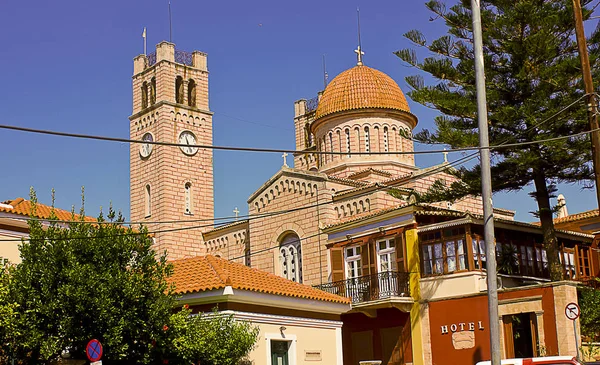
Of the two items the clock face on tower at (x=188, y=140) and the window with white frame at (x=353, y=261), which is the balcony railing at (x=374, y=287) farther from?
the clock face on tower at (x=188, y=140)

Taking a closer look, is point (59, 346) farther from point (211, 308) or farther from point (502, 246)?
point (502, 246)

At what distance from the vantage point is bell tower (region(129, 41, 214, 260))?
4578 cm

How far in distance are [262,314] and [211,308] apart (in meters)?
1.30

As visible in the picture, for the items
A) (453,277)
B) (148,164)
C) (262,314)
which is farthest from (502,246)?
(148,164)

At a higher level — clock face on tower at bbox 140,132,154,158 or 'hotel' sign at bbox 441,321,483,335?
clock face on tower at bbox 140,132,154,158

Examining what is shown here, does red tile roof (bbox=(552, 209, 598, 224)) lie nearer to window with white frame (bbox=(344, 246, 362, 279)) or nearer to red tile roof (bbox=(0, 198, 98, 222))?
window with white frame (bbox=(344, 246, 362, 279))

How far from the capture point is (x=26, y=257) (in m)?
16.2

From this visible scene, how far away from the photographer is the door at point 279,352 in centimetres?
1962

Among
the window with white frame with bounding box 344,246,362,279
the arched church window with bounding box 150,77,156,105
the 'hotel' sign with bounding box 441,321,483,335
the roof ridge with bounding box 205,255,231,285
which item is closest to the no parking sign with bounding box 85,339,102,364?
the roof ridge with bounding box 205,255,231,285

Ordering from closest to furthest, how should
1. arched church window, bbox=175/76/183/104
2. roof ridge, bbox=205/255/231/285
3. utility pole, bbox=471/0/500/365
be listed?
utility pole, bbox=471/0/500/365 → roof ridge, bbox=205/255/231/285 → arched church window, bbox=175/76/183/104

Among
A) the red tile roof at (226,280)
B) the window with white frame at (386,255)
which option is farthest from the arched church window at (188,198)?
the red tile roof at (226,280)

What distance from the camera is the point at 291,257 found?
33.2m

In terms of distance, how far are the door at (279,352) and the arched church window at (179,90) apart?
101 feet

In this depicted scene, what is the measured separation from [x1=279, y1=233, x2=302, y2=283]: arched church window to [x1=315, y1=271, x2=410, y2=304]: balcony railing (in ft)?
11.4
